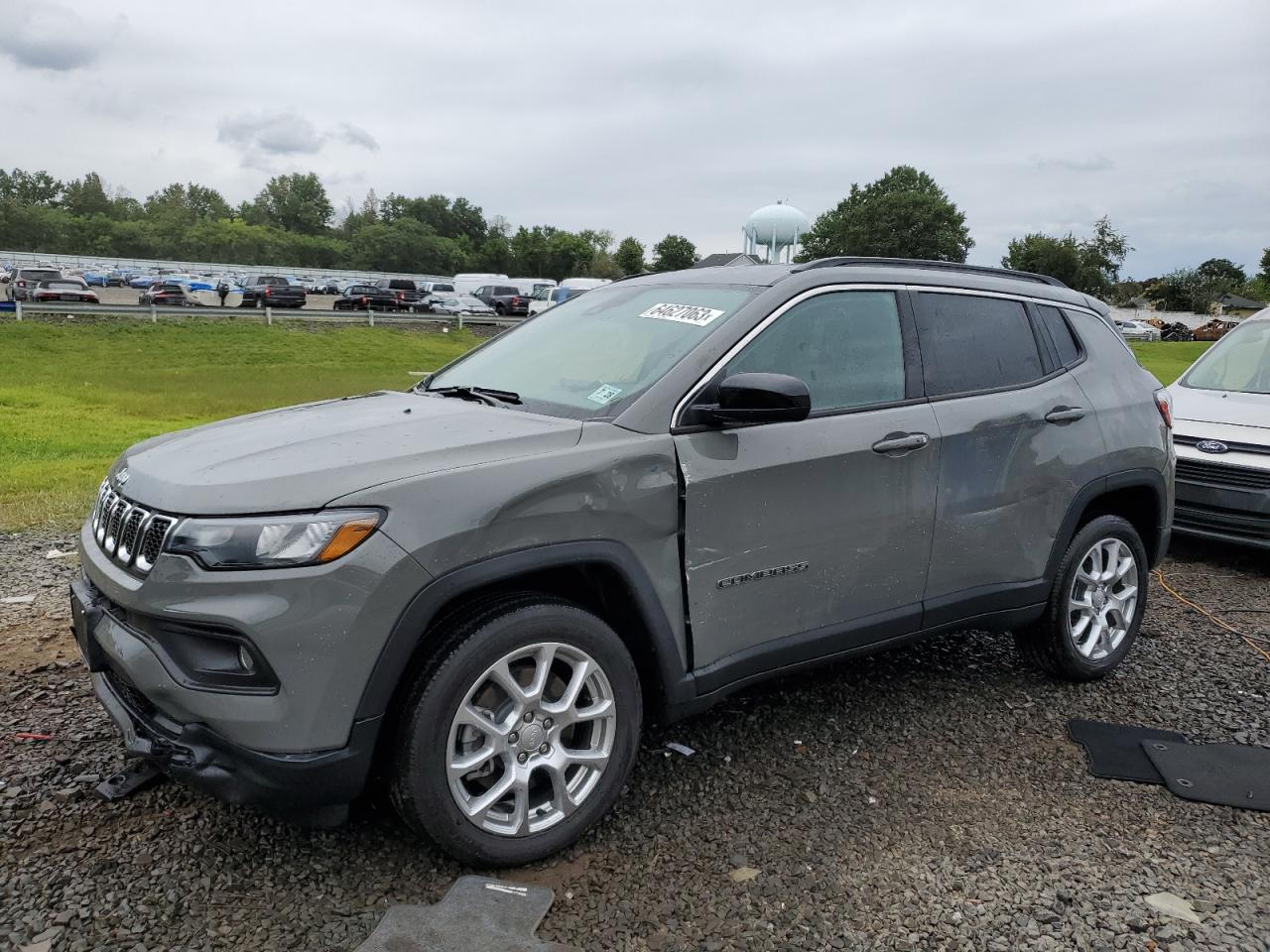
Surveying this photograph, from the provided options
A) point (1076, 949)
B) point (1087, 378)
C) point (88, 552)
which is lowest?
point (1076, 949)

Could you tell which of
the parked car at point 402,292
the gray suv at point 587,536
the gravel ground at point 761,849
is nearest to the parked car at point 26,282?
the parked car at point 402,292

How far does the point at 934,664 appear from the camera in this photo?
4660 mm

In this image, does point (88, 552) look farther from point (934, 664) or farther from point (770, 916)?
point (934, 664)

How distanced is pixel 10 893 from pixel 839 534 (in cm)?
274

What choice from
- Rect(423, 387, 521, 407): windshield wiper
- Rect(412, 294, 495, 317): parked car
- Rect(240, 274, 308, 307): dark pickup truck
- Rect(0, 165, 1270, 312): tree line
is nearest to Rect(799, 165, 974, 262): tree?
Rect(0, 165, 1270, 312): tree line

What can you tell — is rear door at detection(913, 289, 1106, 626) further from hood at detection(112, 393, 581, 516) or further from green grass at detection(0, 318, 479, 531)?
green grass at detection(0, 318, 479, 531)

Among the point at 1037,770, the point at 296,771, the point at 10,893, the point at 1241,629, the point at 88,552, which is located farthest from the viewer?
the point at 1241,629

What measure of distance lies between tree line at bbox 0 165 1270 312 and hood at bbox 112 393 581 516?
67206mm

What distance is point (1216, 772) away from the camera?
364 cm

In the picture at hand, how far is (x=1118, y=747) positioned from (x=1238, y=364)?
17.2ft

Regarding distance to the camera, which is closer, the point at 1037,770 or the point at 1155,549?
the point at 1037,770

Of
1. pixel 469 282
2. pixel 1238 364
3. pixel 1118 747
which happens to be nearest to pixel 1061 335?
pixel 1118 747

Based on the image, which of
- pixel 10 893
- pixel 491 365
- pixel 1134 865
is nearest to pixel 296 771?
pixel 10 893

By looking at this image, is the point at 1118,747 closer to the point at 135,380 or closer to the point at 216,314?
the point at 135,380
